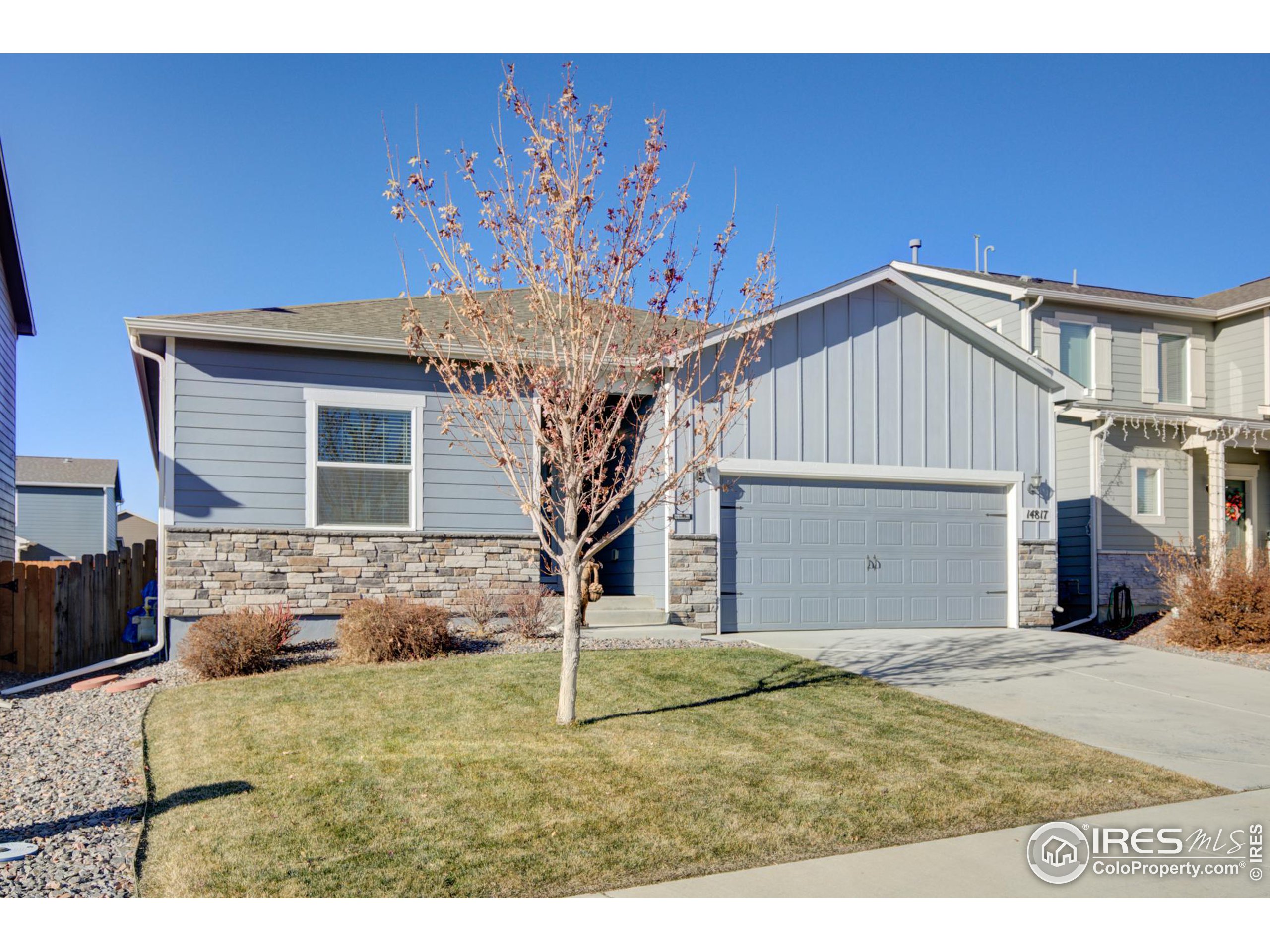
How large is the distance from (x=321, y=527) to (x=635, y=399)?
4325 millimetres

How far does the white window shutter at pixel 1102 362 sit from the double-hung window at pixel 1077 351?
0.22ft

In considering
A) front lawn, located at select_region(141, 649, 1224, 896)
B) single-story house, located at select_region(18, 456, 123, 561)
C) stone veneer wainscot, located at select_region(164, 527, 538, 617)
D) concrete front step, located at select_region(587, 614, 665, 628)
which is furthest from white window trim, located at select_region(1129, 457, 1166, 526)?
single-story house, located at select_region(18, 456, 123, 561)

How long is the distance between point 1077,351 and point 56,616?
16878mm

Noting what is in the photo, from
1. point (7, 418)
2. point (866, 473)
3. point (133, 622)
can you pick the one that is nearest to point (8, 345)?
point (7, 418)

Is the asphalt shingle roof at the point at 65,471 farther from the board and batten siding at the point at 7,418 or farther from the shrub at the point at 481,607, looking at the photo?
the shrub at the point at 481,607

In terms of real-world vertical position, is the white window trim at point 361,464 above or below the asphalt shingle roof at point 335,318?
below

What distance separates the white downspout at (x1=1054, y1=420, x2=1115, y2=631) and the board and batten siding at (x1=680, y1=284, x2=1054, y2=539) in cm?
339

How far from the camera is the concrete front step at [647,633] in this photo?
11.2 metres

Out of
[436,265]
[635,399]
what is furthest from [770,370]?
[436,265]

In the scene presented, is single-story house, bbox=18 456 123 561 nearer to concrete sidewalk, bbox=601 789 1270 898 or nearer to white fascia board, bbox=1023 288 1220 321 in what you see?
white fascia board, bbox=1023 288 1220 321

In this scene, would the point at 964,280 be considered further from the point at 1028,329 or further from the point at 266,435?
the point at 266,435

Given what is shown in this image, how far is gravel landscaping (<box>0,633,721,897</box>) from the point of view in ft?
15.3

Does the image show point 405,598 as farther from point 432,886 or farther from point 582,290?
point 432,886

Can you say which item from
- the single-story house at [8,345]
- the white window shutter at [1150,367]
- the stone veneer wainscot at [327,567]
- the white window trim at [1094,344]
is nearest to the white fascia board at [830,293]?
the stone veneer wainscot at [327,567]
